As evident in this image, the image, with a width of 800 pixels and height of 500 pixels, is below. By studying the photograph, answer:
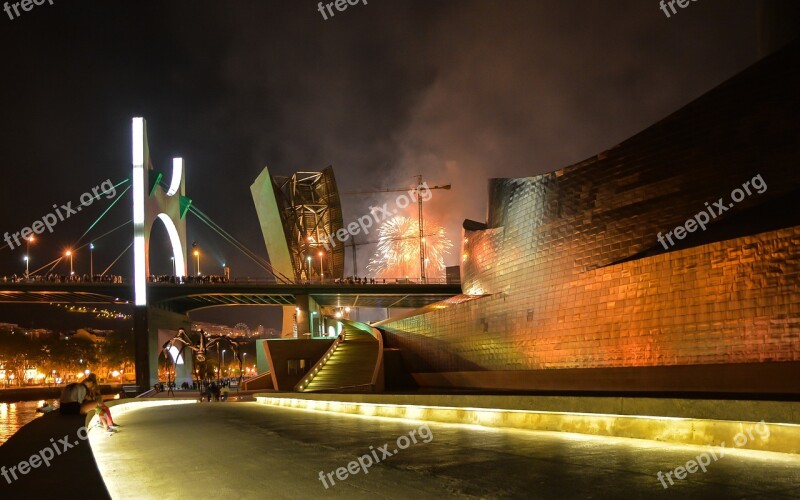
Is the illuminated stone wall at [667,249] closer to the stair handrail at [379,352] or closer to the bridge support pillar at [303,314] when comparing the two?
the stair handrail at [379,352]

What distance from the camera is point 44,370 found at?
72312 mm

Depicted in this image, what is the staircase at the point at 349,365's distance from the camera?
28.3m

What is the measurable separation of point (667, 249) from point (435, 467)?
1173 centimetres

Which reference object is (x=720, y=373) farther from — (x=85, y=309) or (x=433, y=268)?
(x=85, y=309)

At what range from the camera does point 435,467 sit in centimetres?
663

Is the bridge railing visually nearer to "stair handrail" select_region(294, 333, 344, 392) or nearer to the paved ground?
"stair handrail" select_region(294, 333, 344, 392)

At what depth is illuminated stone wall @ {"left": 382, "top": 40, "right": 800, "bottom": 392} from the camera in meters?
13.3

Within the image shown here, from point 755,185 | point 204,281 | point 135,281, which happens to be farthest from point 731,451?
point 204,281

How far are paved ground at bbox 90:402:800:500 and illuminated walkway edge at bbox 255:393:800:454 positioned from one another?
0.28m

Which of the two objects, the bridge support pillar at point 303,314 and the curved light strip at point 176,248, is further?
the curved light strip at point 176,248

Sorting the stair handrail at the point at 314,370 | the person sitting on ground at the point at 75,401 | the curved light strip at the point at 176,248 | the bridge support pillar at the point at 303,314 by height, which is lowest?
the stair handrail at the point at 314,370

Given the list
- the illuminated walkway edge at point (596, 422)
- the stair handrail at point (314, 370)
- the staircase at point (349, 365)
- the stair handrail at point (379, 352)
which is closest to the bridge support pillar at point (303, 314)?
the staircase at point (349, 365)

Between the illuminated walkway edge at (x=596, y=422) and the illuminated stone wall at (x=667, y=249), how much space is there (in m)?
5.72

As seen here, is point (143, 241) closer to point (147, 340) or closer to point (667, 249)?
point (147, 340)
